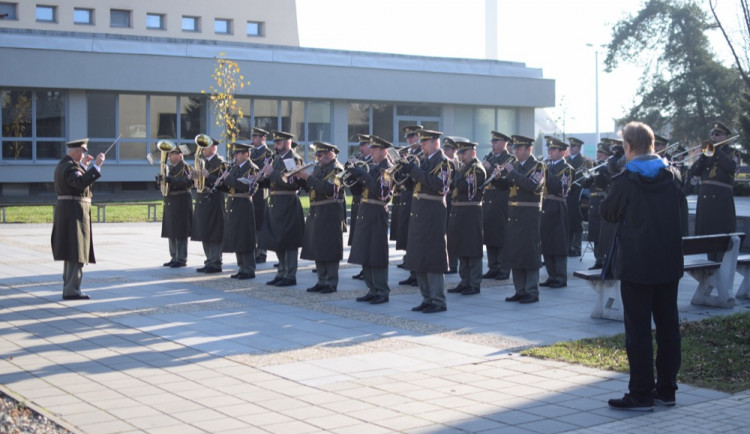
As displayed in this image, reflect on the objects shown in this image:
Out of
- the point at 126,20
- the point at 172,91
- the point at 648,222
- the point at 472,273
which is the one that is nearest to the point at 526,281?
the point at 472,273

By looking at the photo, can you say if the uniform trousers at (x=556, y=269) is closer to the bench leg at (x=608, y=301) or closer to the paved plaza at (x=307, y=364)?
the paved plaza at (x=307, y=364)

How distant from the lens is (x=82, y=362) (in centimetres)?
820

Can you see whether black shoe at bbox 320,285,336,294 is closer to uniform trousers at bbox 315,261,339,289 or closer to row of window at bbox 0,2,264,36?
uniform trousers at bbox 315,261,339,289

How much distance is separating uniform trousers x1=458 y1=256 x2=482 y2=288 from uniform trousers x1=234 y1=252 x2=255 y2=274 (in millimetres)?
3358

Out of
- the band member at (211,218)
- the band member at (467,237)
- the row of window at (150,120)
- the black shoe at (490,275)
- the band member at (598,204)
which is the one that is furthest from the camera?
the row of window at (150,120)

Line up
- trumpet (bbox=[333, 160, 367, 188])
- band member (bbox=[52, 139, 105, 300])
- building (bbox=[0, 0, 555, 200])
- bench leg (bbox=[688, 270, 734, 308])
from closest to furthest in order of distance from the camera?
bench leg (bbox=[688, 270, 734, 308]), band member (bbox=[52, 139, 105, 300]), trumpet (bbox=[333, 160, 367, 188]), building (bbox=[0, 0, 555, 200])

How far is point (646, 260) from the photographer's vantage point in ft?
22.2

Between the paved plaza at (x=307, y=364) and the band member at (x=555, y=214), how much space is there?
1.25 ft

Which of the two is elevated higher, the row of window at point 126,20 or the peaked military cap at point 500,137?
the row of window at point 126,20

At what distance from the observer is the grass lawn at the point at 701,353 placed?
25.3ft

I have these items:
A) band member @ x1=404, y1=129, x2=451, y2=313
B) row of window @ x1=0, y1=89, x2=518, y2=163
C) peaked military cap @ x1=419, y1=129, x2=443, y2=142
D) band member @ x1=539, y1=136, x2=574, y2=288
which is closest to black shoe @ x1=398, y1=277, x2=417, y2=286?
band member @ x1=539, y1=136, x2=574, y2=288

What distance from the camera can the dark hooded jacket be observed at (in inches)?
267

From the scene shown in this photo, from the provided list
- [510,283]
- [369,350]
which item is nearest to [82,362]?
[369,350]

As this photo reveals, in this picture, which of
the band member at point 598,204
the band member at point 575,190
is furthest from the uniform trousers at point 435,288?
the band member at point 575,190
